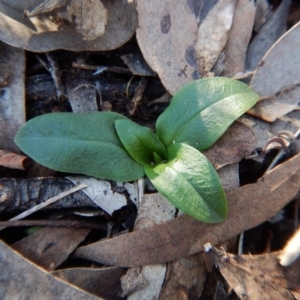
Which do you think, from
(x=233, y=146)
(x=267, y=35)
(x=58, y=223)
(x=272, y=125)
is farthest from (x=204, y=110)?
(x=58, y=223)

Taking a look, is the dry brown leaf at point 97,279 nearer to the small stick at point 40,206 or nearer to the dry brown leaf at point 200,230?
the dry brown leaf at point 200,230

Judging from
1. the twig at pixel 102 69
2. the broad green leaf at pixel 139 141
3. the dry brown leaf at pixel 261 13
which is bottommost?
the broad green leaf at pixel 139 141

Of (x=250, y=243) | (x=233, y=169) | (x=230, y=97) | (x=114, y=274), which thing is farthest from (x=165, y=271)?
(x=230, y=97)

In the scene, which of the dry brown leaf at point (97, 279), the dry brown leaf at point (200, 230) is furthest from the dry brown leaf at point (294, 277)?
the dry brown leaf at point (97, 279)

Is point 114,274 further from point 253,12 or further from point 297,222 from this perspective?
point 253,12

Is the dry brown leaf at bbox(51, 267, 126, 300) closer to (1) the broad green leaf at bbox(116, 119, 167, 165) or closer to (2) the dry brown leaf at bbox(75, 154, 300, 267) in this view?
(2) the dry brown leaf at bbox(75, 154, 300, 267)
